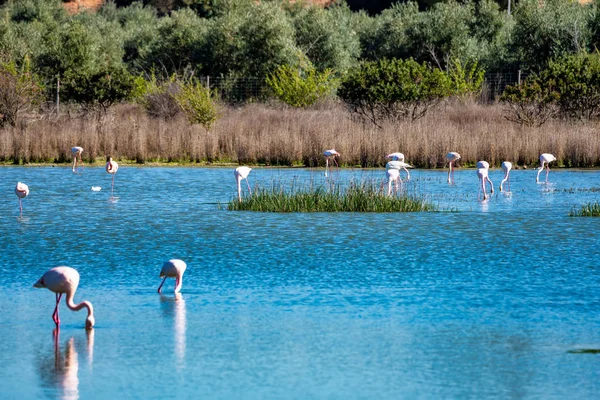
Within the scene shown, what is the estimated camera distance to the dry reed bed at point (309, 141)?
24766 mm

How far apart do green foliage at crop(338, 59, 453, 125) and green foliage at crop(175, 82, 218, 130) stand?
11.4 ft

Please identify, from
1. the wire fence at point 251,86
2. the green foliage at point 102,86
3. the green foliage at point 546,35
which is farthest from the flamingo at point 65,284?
the green foliage at point 546,35

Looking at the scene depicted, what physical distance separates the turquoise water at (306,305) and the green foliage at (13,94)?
41.2 feet

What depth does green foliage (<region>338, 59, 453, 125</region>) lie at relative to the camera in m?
28.1

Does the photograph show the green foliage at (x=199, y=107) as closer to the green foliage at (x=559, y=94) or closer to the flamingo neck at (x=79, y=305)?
the green foliage at (x=559, y=94)

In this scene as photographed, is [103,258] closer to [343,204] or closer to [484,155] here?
[343,204]

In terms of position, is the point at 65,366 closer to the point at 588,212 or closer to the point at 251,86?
the point at 588,212

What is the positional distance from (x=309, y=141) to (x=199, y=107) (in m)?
4.50

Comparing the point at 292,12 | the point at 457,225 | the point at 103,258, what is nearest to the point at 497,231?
the point at 457,225

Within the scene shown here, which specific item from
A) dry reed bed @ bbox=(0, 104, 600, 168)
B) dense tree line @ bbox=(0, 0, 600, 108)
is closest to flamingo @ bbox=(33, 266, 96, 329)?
dry reed bed @ bbox=(0, 104, 600, 168)

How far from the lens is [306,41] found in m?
44.6

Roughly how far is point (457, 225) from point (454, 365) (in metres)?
7.61

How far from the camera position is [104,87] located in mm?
30359

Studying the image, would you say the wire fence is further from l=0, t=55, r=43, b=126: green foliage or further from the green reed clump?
the green reed clump
